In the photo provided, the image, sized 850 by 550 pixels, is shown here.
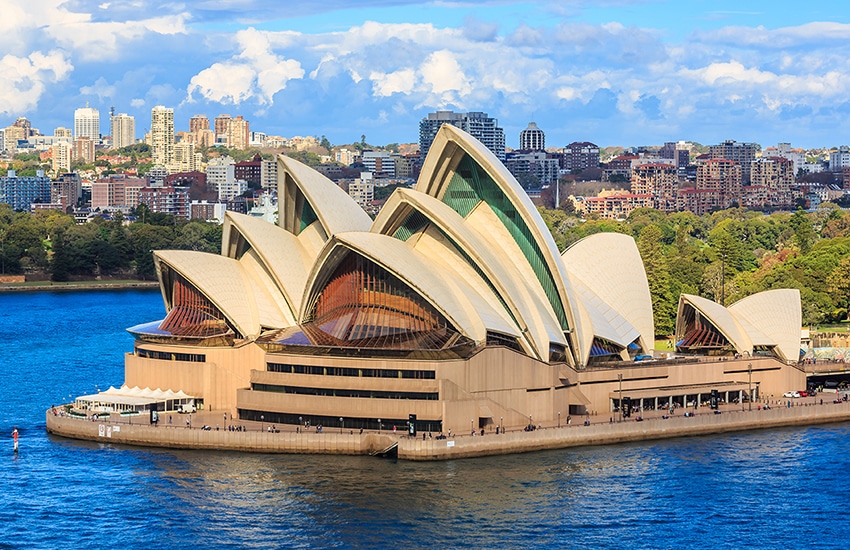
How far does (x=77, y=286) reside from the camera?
16725 cm

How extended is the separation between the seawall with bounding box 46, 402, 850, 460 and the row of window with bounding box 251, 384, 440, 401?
6.03ft

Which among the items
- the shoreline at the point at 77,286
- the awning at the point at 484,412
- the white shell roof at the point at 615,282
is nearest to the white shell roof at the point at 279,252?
the awning at the point at 484,412

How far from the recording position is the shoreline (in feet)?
543

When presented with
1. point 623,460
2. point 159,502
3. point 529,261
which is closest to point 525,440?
point 623,460

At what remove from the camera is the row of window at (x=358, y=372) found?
64.8m

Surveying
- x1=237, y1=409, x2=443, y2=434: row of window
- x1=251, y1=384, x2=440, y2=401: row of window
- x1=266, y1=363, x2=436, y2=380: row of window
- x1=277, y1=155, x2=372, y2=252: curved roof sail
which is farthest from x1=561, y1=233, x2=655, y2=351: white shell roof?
x1=237, y1=409, x2=443, y2=434: row of window

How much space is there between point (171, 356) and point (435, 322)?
14097 mm

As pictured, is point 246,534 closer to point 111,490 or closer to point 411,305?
point 111,490

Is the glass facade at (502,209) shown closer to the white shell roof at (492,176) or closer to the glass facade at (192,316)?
the white shell roof at (492,176)

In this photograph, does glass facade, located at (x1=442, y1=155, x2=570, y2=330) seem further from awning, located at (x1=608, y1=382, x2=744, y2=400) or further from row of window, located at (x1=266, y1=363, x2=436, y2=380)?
row of window, located at (x1=266, y1=363, x2=436, y2=380)

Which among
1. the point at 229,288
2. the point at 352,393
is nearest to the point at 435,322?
the point at 352,393

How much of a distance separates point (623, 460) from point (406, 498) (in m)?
11.6

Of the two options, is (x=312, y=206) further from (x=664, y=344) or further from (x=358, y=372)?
(x=664, y=344)

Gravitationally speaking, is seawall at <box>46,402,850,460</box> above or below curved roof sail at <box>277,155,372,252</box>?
below
